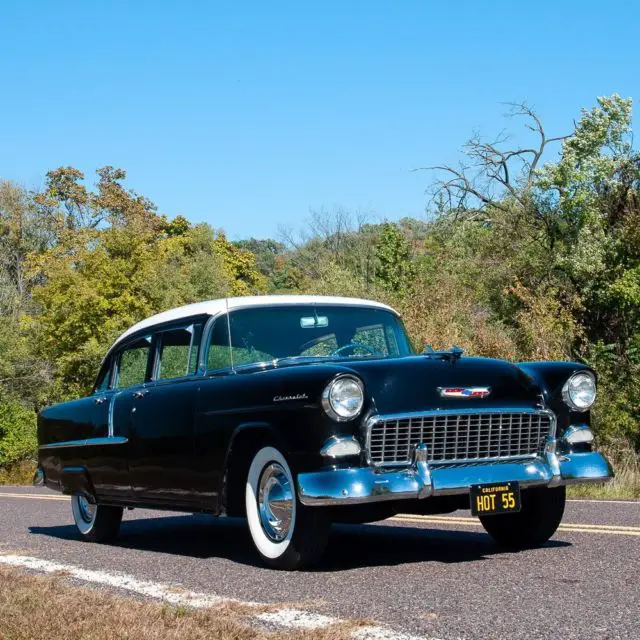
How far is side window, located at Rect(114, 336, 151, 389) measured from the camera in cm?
873

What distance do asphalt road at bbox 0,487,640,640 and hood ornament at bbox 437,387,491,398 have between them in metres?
0.99

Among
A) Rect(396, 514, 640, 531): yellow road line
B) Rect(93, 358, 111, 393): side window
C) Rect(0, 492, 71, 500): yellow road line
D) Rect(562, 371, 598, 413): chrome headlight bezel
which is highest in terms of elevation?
Rect(93, 358, 111, 393): side window

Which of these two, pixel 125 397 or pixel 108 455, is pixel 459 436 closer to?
pixel 125 397

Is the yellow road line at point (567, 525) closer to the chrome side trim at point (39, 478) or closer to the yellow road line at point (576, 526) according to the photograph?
the yellow road line at point (576, 526)

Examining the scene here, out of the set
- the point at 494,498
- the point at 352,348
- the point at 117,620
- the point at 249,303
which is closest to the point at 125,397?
the point at 249,303

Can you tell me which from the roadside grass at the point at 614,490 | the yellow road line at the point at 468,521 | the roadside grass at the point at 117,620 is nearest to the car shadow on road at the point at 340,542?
the yellow road line at the point at 468,521

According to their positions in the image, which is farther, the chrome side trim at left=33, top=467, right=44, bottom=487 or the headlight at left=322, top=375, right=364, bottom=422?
the chrome side trim at left=33, top=467, right=44, bottom=487

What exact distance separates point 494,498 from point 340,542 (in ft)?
6.70

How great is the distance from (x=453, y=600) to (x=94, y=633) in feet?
5.55

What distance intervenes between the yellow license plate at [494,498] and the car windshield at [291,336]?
153 cm

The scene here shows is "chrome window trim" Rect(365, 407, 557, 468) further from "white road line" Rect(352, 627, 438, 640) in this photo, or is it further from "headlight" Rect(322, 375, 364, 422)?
"white road line" Rect(352, 627, 438, 640)

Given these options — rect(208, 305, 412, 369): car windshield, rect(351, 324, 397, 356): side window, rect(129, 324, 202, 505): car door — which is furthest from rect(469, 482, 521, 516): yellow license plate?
rect(129, 324, 202, 505): car door

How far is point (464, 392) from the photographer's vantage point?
6.50m

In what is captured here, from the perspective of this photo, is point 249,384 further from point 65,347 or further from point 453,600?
point 65,347
